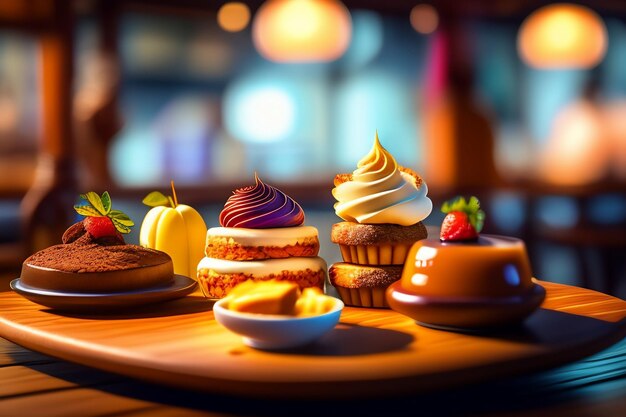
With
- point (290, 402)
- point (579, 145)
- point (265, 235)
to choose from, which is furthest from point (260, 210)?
point (579, 145)

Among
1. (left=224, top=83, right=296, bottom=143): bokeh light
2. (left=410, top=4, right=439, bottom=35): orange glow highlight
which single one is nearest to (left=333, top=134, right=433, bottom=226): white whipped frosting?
(left=410, top=4, right=439, bottom=35): orange glow highlight

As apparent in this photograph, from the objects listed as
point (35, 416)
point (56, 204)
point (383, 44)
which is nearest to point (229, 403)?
point (35, 416)

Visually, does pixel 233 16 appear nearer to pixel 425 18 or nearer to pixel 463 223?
pixel 425 18

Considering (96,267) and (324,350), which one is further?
(96,267)

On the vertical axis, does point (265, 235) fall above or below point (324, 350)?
above

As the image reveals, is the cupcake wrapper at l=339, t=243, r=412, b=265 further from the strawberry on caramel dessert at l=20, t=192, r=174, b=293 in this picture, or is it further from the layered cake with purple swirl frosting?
the strawberry on caramel dessert at l=20, t=192, r=174, b=293

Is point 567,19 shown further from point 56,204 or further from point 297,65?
point 56,204

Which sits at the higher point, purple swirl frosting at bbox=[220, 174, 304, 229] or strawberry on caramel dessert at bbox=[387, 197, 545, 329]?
purple swirl frosting at bbox=[220, 174, 304, 229]

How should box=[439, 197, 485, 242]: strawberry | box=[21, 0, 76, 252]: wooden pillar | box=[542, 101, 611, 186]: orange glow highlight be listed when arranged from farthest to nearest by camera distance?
1. box=[542, 101, 611, 186]: orange glow highlight
2. box=[21, 0, 76, 252]: wooden pillar
3. box=[439, 197, 485, 242]: strawberry

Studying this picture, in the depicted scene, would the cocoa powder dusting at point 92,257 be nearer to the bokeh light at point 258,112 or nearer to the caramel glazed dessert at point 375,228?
the caramel glazed dessert at point 375,228
